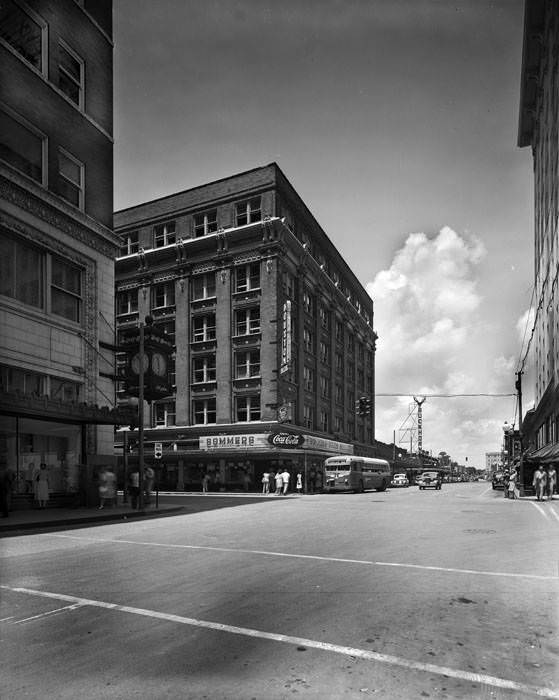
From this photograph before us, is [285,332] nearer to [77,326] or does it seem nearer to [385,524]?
[77,326]

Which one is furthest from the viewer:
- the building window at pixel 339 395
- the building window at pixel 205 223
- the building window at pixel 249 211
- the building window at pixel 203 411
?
the building window at pixel 339 395

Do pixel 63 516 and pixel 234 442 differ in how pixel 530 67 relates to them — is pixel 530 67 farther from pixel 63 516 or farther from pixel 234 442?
pixel 63 516

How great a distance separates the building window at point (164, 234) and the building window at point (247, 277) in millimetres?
7996

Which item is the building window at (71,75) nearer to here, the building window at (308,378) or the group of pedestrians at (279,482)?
the group of pedestrians at (279,482)

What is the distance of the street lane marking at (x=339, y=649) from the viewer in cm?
462

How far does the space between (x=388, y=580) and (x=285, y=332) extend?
39705 millimetres

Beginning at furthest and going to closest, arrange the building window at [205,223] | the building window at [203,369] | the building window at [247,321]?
the building window at [205,223], the building window at [203,369], the building window at [247,321]

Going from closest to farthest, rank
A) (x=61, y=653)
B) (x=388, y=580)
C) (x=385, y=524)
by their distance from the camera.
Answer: (x=61, y=653) < (x=388, y=580) < (x=385, y=524)

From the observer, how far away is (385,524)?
58.6ft

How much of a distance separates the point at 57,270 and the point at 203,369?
27505 mm

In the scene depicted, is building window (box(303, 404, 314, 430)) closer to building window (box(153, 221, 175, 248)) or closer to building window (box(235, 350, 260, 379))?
building window (box(235, 350, 260, 379))

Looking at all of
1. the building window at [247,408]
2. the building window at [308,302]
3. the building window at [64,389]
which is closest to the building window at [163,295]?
the building window at [247,408]

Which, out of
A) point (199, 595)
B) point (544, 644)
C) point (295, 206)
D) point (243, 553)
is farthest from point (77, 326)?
point (295, 206)

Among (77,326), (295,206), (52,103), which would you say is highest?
(295,206)
